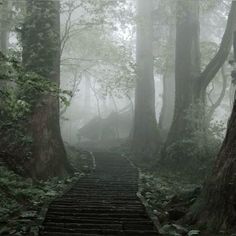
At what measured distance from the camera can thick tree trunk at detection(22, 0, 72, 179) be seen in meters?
15.0

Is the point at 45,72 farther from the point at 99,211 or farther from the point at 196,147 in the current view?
the point at 99,211

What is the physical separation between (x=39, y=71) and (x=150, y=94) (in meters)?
12.9

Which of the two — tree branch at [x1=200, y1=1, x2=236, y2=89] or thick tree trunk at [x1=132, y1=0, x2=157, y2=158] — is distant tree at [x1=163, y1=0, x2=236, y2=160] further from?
thick tree trunk at [x1=132, y1=0, x2=157, y2=158]

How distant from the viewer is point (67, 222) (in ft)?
29.1

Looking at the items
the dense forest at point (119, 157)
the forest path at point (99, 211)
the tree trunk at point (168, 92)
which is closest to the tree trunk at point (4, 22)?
the dense forest at point (119, 157)

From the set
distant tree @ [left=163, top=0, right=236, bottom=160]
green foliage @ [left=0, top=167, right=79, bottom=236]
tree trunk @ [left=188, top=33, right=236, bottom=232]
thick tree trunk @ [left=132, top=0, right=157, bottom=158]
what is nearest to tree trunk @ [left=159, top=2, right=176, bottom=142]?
thick tree trunk @ [left=132, top=0, right=157, bottom=158]

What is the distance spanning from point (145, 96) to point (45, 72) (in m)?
12.4

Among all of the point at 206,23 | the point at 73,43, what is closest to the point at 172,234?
the point at 73,43

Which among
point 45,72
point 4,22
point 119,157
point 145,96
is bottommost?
point 119,157

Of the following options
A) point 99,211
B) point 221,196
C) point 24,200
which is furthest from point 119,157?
point 221,196

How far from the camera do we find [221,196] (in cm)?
795

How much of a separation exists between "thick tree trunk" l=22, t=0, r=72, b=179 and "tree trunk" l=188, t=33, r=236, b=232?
23.6 feet

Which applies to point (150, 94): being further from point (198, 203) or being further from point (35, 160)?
point (198, 203)

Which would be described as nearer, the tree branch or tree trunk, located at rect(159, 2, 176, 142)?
the tree branch
